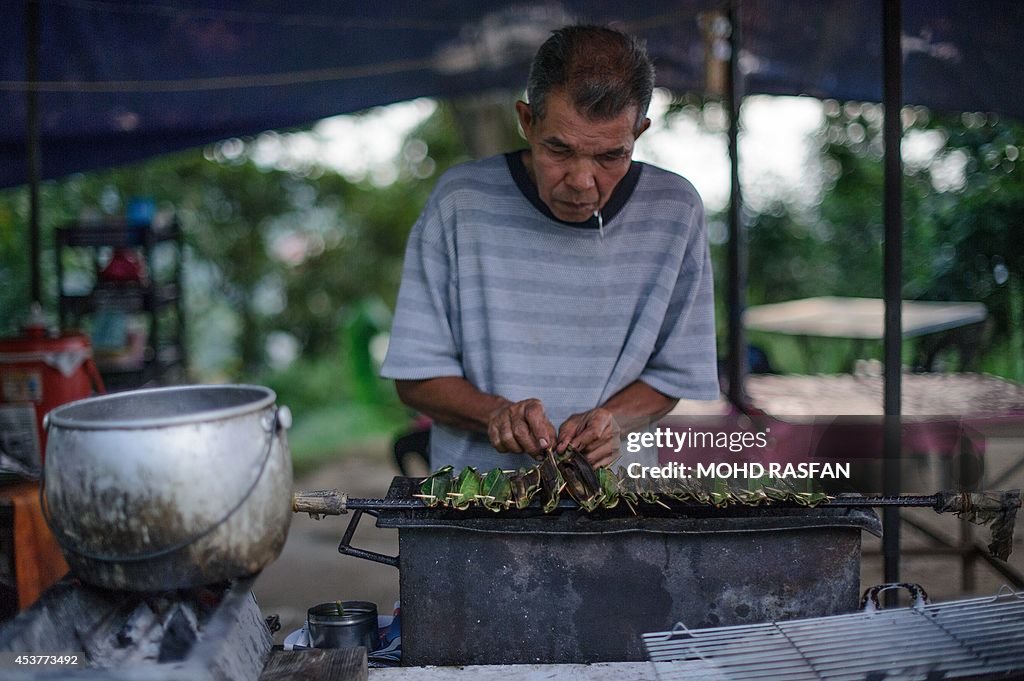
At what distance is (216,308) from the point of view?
1030 cm

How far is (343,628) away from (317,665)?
0.78 feet

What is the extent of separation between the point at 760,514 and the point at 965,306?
7.26ft

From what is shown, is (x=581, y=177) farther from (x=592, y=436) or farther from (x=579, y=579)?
(x=579, y=579)

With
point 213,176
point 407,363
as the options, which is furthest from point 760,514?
point 213,176

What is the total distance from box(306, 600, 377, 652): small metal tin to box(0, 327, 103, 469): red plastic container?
164 cm

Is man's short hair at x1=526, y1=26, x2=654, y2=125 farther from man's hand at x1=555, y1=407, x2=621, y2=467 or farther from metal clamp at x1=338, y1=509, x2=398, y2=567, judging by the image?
metal clamp at x1=338, y1=509, x2=398, y2=567

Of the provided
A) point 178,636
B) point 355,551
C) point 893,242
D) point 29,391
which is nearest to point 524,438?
A: point 355,551

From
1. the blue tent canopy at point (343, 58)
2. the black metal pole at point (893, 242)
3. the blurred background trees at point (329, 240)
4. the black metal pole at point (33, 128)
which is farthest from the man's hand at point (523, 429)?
the blurred background trees at point (329, 240)

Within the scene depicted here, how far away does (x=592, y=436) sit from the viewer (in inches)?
82.4

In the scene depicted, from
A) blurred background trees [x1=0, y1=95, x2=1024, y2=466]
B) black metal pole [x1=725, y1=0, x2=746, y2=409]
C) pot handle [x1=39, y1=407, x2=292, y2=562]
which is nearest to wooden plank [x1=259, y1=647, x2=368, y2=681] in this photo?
pot handle [x1=39, y1=407, x2=292, y2=562]

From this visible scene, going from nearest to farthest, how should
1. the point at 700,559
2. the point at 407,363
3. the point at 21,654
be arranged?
the point at 21,654, the point at 700,559, the point at 407,363

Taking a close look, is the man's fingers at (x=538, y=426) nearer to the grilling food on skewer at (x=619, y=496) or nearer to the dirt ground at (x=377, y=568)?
the grilling food on skewer at (x=619, y=496)

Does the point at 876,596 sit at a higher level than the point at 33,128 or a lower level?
lower

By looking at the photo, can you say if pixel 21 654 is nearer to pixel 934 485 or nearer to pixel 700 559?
pixel 700 559
